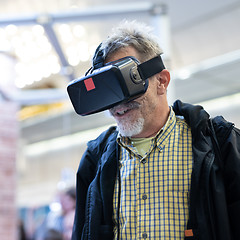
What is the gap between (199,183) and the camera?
1.32 meters

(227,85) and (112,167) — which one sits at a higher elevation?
(227,85)

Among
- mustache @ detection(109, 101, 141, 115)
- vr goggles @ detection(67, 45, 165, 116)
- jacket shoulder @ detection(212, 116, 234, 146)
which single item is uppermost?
vr goggles @ detection(67, 45, 165, 116)

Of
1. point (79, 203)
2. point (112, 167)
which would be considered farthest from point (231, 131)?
point (79, 203)

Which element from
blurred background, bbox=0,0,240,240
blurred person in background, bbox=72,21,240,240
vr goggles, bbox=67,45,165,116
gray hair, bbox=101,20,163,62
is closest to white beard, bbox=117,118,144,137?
blurred person in background, bbox=72,21,240,240

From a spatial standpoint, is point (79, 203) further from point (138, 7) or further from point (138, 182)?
point (138, 7)

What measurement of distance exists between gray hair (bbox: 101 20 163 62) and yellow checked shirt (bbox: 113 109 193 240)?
10.4 inches

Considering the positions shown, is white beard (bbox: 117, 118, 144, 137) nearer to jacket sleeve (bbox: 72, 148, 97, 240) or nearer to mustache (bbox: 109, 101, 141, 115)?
mustache (bbox: 109, 101, 141, 115)

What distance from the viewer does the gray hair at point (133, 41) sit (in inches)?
60.4

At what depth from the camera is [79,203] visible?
62.0 inches

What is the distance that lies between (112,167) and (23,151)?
8660mm

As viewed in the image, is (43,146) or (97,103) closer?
(97,103)

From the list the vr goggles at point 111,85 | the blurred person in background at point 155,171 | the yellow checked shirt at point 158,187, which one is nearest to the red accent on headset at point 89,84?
the vr goggles at point 111,85

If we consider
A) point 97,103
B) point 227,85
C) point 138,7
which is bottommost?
point 97,103

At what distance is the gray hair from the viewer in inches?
60.4
